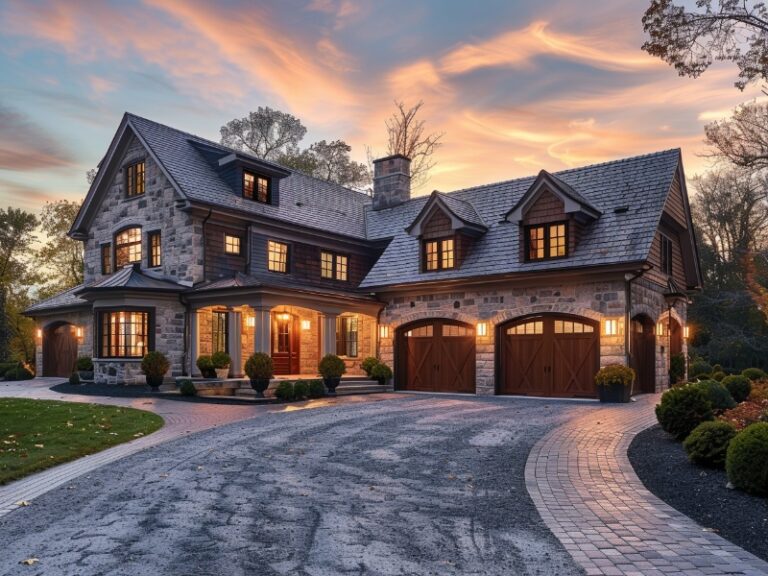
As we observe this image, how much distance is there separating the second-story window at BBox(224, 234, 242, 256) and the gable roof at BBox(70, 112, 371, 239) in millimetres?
1209

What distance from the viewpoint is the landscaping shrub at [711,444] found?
8.14 metres

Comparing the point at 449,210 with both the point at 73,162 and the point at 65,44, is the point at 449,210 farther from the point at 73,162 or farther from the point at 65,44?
the point at 73,162

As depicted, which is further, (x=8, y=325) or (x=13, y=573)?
A: (x=8, y=325)

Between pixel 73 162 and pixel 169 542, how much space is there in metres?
26.5

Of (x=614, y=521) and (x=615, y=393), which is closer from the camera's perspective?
(x=614, y=521)

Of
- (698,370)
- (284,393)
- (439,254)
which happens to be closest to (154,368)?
(284,393)

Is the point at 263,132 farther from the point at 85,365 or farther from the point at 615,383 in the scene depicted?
the point at 615,383

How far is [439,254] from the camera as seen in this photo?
23.0 metres

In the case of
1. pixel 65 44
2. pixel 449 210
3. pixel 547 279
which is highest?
pixel 65 44

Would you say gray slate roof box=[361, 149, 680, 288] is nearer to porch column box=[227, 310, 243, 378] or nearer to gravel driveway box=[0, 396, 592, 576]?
porch column box=[227, 310, 243, 378]

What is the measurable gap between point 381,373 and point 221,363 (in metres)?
5.91

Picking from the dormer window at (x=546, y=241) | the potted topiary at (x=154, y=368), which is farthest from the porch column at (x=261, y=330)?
the dormer window at (x=546, y=241)

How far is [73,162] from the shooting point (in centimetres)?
2745

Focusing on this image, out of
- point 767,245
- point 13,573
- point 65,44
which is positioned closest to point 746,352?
point 767,245
